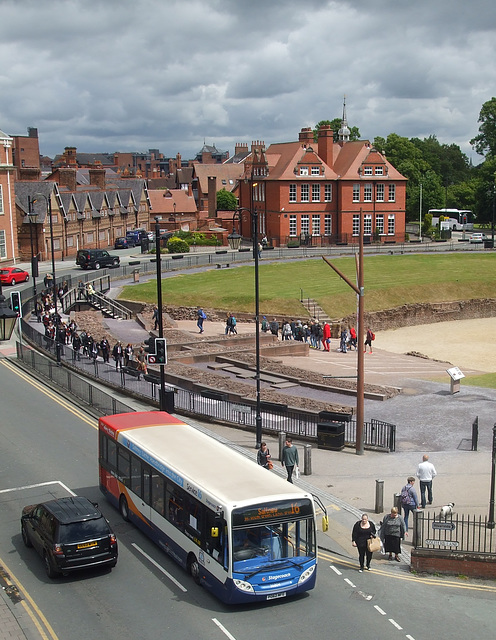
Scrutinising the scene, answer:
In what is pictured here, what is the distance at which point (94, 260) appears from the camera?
7156 cm

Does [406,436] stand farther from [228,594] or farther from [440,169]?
[440,169]

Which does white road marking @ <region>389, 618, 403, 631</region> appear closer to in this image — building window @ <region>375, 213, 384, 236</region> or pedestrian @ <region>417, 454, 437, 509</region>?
pedestrian @ <region>417, 454, 437, 509</region>

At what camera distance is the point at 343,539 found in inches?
728

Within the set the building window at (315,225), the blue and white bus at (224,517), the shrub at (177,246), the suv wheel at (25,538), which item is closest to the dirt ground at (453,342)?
the blue and white bus at (224,517)

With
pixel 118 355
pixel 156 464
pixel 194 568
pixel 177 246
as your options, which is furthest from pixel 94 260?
pixel 194 568

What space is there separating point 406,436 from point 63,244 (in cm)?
6228

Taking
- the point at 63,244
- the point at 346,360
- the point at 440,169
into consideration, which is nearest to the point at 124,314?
the point at 346,360

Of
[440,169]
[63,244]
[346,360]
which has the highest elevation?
[440,169]

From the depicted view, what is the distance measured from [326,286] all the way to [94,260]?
74.2ft

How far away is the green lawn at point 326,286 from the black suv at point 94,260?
738cm

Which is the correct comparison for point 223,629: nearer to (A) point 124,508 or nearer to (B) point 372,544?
(B) point 372,544

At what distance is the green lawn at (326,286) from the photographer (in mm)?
57500

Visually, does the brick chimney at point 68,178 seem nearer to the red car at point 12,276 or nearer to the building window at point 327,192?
the red car at point 12,276

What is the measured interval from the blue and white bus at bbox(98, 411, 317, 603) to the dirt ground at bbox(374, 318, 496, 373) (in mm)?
27516
